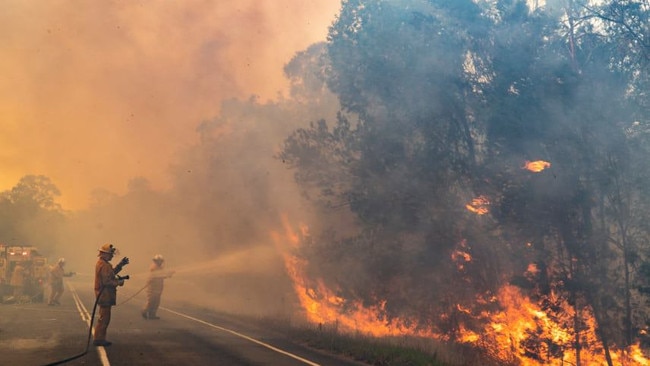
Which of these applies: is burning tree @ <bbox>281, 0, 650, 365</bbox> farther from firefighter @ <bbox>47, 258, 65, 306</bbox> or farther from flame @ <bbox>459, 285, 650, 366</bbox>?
firefighter @ <bbox>47, 258, 65, 306</bbox>

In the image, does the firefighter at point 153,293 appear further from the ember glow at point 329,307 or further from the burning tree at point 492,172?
the ember glow at point 329,307

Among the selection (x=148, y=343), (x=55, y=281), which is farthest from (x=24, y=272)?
(x=148, y=343)

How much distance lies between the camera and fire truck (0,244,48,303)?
A: 28.0 metres

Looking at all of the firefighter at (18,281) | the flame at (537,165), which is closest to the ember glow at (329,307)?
the flame at (537,165)

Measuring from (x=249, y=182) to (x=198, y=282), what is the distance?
1315 centimetres

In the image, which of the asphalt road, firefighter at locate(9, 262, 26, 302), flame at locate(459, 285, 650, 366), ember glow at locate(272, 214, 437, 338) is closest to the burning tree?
flame at locate(459, 285, 650, 366)

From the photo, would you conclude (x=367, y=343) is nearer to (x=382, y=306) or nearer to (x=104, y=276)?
(x=104, y=276)

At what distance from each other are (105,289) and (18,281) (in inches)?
686

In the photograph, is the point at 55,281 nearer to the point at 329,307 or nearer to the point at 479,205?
the point at 329,307

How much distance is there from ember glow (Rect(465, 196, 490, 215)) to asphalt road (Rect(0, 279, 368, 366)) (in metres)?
8.09

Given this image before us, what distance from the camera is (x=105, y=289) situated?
44.3ft

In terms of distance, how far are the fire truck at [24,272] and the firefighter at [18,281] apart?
0.15 m

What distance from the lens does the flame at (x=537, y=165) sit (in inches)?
746

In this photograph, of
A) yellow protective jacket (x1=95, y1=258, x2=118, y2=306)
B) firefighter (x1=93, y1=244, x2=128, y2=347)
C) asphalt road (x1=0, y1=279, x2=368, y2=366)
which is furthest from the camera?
yellow protective jacket (x1=95, y1=258, x2=118, y2=306)
